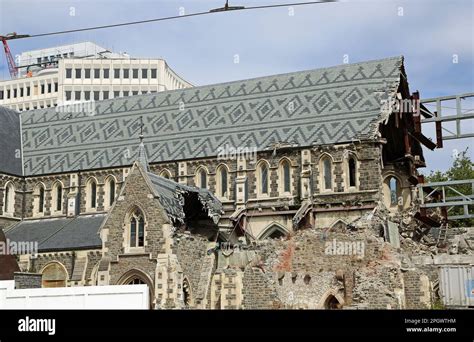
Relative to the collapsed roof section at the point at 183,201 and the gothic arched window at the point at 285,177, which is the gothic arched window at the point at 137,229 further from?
the gothic arched window at the point at 285,177

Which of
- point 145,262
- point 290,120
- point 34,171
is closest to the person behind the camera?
point 145,262

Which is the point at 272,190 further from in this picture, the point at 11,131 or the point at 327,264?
the point at 11,131

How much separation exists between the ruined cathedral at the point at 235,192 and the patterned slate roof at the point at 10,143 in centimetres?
10

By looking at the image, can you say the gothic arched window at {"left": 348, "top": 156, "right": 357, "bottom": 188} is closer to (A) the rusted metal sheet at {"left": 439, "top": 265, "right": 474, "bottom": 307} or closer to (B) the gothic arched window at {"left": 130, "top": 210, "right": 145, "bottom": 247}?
(A) the rusted metal sheet at {"left": 439, "top": 265, "right": 474, "bottom": 307}

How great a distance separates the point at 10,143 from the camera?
45188mm

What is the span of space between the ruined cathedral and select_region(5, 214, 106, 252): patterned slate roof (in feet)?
0.43

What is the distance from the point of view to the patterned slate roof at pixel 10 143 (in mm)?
43750

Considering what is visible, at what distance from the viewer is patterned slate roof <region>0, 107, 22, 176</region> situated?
144ft

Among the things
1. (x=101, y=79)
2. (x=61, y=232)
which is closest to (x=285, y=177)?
(x=61, y=232)

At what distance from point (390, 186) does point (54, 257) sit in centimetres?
1882

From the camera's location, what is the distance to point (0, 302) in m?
26.7

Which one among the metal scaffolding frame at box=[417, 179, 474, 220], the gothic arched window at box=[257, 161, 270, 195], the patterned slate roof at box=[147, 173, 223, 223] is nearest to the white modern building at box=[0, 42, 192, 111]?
the metal scaffolding frame at box=[417, 179, 474, 220]

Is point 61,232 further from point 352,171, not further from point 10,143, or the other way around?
point 352,171

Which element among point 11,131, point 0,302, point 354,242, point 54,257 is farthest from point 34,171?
point 354,242
